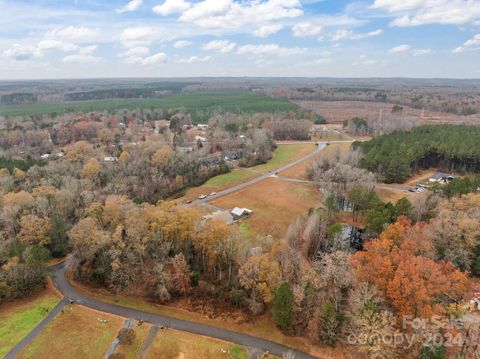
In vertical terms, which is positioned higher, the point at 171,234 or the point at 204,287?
the point at 171,234

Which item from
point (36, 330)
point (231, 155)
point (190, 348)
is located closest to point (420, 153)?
point (231, 155)

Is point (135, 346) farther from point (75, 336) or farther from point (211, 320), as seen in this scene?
point (211, 320)

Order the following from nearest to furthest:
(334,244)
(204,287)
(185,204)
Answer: (204,287), (334,244), (185,204)

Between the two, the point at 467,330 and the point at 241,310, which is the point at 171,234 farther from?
the point at 467,330

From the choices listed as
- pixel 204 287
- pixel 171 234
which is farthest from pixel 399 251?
pixel 171 234

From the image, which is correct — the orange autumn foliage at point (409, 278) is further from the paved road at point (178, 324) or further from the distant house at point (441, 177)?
the distant house at point (441, 177)

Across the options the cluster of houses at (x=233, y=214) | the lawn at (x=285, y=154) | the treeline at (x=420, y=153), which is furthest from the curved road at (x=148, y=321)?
the lawn at (x=285, y=154)
